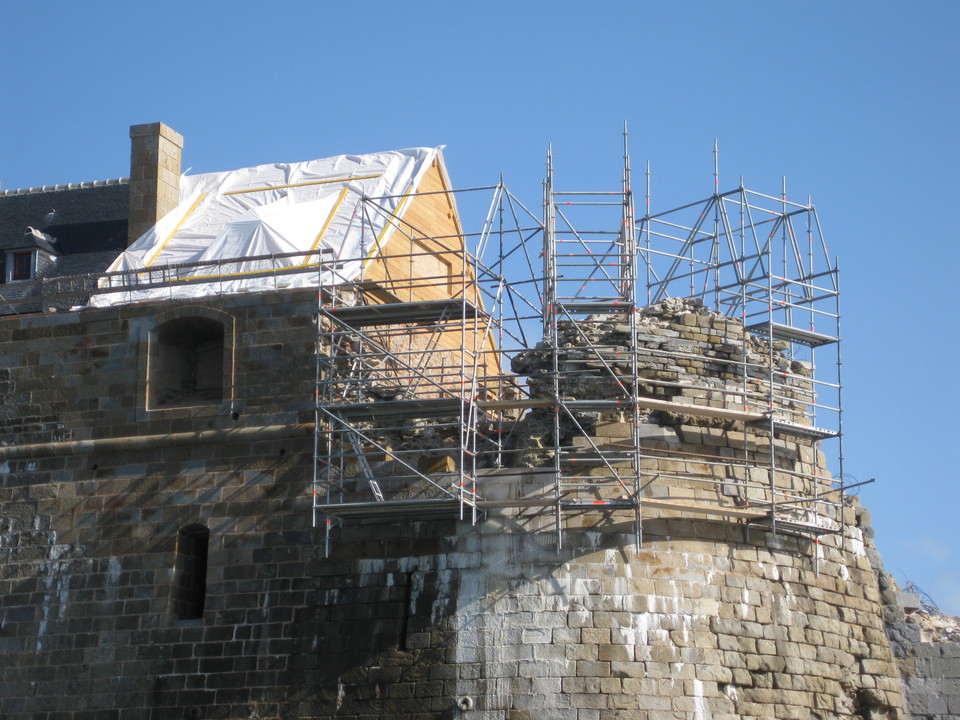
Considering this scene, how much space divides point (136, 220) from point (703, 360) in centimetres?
1281

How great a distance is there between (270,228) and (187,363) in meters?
3.30

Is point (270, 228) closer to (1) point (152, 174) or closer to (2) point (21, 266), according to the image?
(1) point (152, 174)

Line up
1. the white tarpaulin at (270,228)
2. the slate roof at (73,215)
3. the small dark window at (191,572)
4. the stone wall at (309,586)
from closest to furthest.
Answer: the stone wall at (309,586) → the small dark window at (191,572) → the white tarpaulin at (270,228) → the slate roof at (73,215)

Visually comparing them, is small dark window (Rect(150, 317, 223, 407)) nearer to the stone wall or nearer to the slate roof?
the stone wall

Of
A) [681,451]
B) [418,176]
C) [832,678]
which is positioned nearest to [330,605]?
[681,451]

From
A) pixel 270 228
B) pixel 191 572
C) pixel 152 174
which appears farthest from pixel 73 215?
pixel 191 572

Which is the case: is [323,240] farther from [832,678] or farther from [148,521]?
[832,678]

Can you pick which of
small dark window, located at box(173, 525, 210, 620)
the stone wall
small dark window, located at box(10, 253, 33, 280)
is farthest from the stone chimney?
small dark window, located at box(173, 525, 210, 620)

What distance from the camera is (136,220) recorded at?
114 ft

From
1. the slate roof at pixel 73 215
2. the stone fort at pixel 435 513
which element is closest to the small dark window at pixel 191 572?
the stone fort at pixel 435 513

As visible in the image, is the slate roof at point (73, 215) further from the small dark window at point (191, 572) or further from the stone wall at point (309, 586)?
the small dark window at point (191, 572)

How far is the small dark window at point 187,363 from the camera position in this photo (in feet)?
95.6

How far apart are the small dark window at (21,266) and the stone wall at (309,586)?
4.74 meters

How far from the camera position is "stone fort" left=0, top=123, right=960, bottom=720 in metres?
25.5
